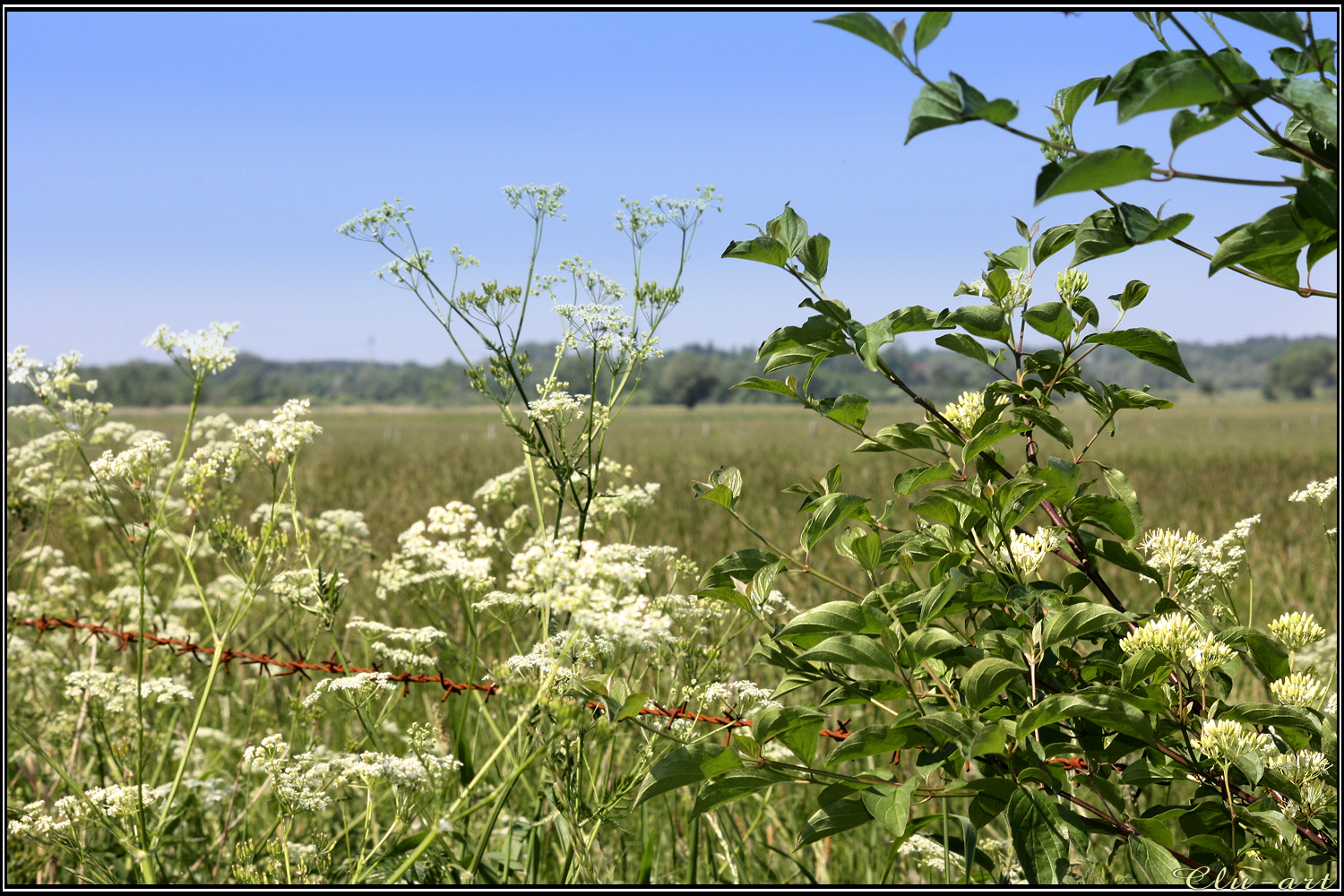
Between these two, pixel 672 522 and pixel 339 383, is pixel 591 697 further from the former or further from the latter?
pixel 339 383

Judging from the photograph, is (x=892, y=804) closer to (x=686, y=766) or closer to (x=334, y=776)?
(x=686, y=766)

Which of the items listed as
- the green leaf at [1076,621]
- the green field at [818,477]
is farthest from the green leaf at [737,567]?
the green field at [818,477]

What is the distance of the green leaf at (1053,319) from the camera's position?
1509 mm

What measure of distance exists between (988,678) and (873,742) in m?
0.23

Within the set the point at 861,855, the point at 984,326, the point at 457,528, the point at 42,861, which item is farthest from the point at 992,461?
the point at 42,861

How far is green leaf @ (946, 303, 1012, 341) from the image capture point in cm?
146

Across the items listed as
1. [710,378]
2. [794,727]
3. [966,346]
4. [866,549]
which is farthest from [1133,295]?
[710,378]

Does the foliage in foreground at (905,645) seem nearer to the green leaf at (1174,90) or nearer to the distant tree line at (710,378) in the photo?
the green leaf at (1174,90)

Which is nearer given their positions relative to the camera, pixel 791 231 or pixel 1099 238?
pixel 1099 238

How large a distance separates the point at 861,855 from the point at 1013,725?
6.89ft

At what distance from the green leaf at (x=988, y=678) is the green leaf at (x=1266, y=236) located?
2.30 feet

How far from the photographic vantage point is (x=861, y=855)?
3121 mm

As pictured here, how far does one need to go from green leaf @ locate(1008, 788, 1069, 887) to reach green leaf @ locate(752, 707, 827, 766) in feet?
1.12

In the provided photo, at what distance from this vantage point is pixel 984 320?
1.47 meters
